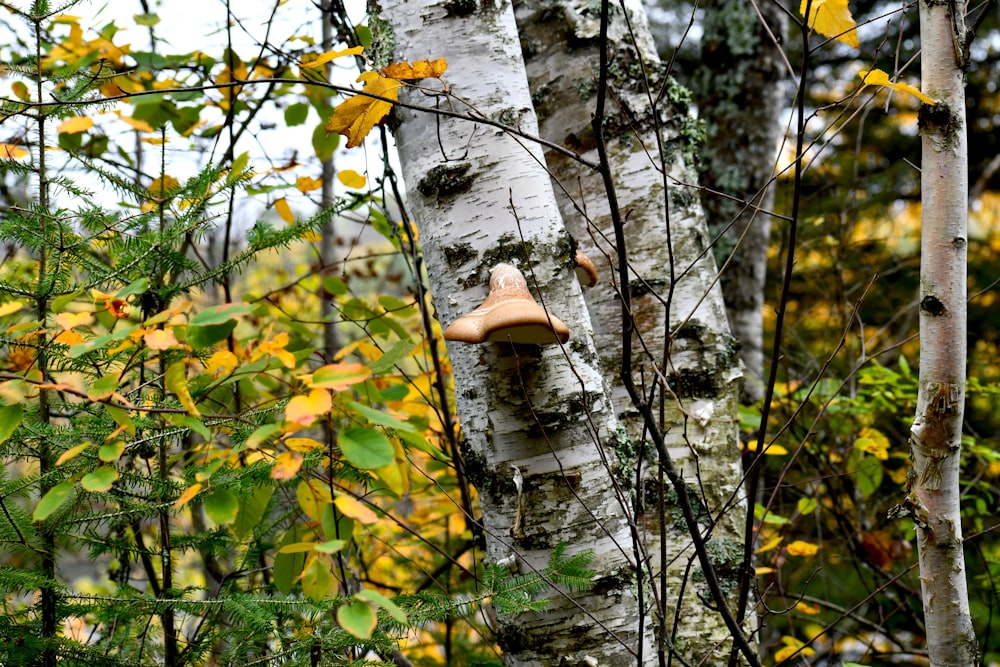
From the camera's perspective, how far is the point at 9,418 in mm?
1044

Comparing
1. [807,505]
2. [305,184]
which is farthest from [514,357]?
[807,505]

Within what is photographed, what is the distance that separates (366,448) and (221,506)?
0.34 meters

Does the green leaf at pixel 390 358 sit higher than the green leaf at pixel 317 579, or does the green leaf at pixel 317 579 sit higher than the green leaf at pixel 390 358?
the green leaf at pixel 390 358

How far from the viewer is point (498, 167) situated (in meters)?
1.51

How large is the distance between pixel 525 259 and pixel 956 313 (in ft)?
2.85

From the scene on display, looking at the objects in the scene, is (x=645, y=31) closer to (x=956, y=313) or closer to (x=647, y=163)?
(x=647, y=163)

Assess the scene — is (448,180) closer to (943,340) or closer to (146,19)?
(943,340)

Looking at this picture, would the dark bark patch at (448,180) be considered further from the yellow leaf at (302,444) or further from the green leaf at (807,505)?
the green leaf at (807,505)

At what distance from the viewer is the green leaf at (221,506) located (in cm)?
109

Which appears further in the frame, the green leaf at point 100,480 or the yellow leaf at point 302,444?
the yellow leaf at point 302,444

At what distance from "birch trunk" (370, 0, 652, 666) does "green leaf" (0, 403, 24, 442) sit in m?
0.79

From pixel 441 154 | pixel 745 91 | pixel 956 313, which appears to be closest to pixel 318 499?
pixel 441 154

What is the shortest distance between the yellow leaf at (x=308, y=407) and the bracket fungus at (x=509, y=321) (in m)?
0.37

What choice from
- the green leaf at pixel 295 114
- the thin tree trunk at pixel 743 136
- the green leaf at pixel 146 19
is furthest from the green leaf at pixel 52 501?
Result: the thin tree trunk at pixel 743 136
